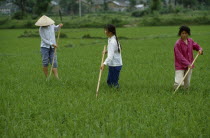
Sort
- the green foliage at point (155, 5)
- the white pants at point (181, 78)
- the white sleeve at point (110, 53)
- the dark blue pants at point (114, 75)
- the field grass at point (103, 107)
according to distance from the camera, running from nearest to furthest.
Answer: the field grass at point (103, 107)
the white sleeve at point (110, 53)
the white pants at point (181, 78)
the dark blue pants at point (114, 75)
the green foliage at point (155, 5)

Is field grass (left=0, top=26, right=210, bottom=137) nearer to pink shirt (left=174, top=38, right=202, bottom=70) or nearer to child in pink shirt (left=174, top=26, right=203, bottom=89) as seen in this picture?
child in pink shirt (left=174, top=26, right=203, bottom=89)

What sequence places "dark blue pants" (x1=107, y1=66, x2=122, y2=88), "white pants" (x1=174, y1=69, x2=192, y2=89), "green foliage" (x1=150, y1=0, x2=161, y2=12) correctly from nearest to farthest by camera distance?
"white pants" (x1=174, y1=69, x2=192, y2=89)
"dark blue pants" (x1=107, y1=66, x2=122, y2=88)
"green foliage" (x1=150, y1=0, x2=161, y2=12)

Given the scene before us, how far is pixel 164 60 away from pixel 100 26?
21.5 m

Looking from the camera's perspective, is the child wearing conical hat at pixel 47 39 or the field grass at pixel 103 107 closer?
the field grass at pixel 103 107

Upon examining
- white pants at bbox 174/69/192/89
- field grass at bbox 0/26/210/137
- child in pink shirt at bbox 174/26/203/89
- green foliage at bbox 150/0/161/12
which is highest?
green foliage at bbox 150/0/161/12

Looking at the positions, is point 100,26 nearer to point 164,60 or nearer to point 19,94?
point 164,60

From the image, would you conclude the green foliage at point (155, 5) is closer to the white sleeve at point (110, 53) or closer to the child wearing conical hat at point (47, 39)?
the child wearing conical hat at point (47, 39)

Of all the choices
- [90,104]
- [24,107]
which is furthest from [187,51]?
[24,107]

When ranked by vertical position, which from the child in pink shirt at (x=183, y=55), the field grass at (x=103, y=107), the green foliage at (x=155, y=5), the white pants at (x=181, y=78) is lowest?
the field grass at (x=103, y=107)

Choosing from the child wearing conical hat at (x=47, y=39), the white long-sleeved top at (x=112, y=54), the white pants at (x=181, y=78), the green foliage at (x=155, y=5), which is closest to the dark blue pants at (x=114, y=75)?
the white long-sleeved top at (x=112, y=54)

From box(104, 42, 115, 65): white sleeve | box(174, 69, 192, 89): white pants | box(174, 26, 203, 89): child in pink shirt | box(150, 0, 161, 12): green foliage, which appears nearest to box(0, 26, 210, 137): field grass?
box(174, 69, 192, 89): white pants

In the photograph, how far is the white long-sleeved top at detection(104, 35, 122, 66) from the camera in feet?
18.7

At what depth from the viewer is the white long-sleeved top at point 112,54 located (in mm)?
5696

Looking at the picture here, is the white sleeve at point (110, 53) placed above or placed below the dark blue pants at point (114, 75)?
above
